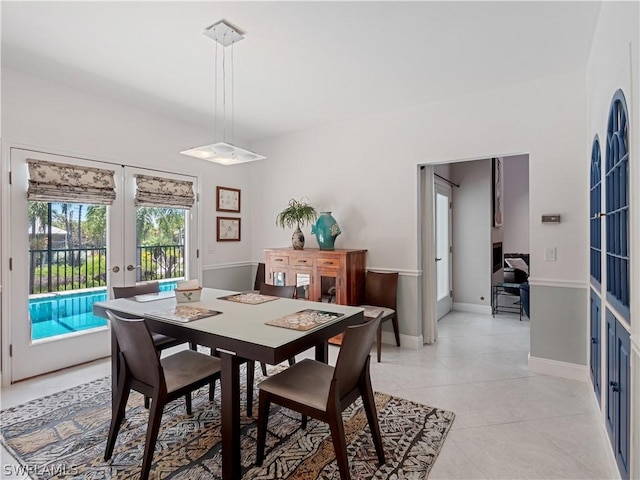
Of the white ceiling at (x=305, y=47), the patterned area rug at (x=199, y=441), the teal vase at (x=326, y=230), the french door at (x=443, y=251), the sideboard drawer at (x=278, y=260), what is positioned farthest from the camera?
the french door at (x=443, y=251)

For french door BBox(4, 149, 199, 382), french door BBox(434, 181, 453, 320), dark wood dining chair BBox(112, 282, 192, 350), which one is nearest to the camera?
dark wood dining chair BBox(112, 282, 192, 350)

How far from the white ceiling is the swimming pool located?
2017 millimetres

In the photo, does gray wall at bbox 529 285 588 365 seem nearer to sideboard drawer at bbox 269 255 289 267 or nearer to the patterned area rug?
the patterned area rug

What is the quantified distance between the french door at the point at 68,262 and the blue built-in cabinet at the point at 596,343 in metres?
4.20

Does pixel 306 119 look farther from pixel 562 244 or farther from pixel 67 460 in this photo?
pixel 67 460

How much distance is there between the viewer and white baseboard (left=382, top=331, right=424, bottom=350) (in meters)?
3.82

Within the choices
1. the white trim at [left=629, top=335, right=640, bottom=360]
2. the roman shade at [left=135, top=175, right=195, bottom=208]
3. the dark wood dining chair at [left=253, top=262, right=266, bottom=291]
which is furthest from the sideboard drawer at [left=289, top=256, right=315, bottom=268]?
the white trim at [left=629, top=335, right=640, bottom=360]

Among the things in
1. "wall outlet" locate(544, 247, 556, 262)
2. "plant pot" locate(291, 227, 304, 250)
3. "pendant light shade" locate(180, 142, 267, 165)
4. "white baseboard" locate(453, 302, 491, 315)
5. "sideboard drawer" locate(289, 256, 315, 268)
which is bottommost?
"white baseboard" locate(453, 302, 491, 315)

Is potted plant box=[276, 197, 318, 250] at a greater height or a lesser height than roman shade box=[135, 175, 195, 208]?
lesser

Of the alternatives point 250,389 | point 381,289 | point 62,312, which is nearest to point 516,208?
point 381,289

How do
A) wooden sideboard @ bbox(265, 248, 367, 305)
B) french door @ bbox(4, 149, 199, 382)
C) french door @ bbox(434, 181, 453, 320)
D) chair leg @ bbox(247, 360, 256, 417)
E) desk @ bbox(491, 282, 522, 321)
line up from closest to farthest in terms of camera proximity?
chair leg @ bbox(247, 360, 256, 417), french door @ bbox(4, 149, 199, 382), wooden sideboard @ bbox(265, 248, 367, 305), french door @ bbox(434, 181, 453, 320), desk @ bbox(491, 282, 522, 321)

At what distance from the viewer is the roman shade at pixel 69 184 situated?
3.03 m

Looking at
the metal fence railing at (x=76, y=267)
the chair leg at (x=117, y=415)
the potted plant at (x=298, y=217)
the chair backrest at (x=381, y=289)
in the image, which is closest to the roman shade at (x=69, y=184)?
the metal fence railing at (x=76, y=267)

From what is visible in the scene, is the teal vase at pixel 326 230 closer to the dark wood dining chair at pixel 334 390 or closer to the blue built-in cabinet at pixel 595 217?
the dark wood dining chair at pixel 334 390
